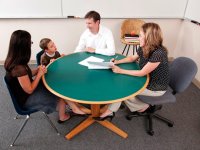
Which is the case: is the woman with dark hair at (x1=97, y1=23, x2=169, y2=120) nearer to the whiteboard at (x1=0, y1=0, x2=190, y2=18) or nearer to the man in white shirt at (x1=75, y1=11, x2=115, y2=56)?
the man in white shirt at (x1=75, y1=11, x2=115, y2=56)

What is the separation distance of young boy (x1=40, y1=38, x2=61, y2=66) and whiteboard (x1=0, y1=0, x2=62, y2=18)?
118 centimetres

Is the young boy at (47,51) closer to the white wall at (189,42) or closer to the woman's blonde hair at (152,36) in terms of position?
the woman's blonde hair at (152,36)

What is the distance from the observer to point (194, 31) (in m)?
3.31

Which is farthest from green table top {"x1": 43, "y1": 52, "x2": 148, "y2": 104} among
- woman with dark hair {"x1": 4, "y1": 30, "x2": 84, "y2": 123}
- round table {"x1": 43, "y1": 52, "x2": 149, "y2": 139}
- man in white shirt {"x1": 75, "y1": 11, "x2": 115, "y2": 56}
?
man in white shirt {"x1": 75, "y1": 11, "x2": 115, "y2": 56}

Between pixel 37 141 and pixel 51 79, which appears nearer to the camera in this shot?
pixel 51 79

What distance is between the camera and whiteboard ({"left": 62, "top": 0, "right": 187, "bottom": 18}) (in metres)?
3.31

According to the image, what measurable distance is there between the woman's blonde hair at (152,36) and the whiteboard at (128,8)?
165cm

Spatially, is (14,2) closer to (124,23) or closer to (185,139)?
(124,23)

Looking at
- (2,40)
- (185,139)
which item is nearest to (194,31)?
(185,139)

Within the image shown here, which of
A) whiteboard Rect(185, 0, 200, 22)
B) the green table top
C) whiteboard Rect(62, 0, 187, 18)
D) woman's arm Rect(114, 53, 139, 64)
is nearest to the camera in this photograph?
the green table top

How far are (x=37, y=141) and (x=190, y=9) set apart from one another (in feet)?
10.8

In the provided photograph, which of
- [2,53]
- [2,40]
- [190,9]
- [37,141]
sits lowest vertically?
[37,141]

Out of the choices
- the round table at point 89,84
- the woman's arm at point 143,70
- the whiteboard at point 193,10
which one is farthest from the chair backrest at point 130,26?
the woman's arm at point 143,70

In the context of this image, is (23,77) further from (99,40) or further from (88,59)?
(99,40)
